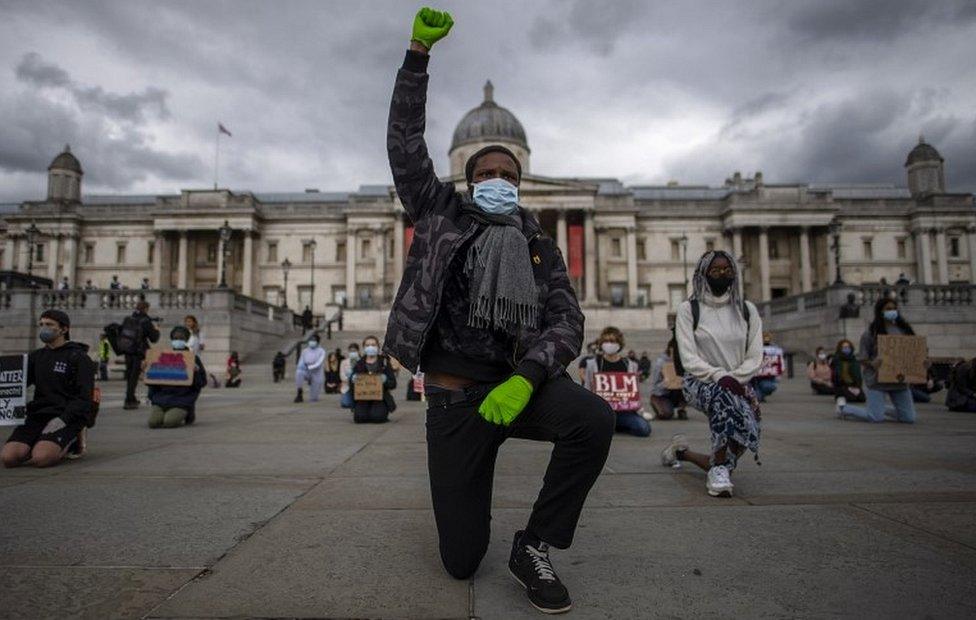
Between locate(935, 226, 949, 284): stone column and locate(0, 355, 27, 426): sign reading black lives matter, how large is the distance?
222 feet

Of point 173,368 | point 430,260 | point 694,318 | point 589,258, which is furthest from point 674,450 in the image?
point 589,258

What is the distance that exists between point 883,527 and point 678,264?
54.8 m

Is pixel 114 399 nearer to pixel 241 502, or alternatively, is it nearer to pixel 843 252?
pixel 241 502

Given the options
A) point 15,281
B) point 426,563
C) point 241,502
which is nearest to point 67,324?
point 241,502

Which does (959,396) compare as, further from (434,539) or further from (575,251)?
(575,251)

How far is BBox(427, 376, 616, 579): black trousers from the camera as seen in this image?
250 cm

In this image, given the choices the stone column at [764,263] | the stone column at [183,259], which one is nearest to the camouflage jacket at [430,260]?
the stone column at [764,263]

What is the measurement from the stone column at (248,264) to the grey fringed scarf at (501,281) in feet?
185

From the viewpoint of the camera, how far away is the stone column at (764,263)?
52.9 metres

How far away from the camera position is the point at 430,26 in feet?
9.03

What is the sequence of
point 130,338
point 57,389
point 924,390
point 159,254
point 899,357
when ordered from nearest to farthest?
point 57,389, point 899,357, point 130,338, point 924,390, point 159,254

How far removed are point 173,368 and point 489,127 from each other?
51.0m

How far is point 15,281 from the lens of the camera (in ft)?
90.3

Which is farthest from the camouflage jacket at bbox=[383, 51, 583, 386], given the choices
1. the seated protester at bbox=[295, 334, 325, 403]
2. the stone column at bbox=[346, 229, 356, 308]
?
the stone column at bbox=[346, 229, 356, 308]
